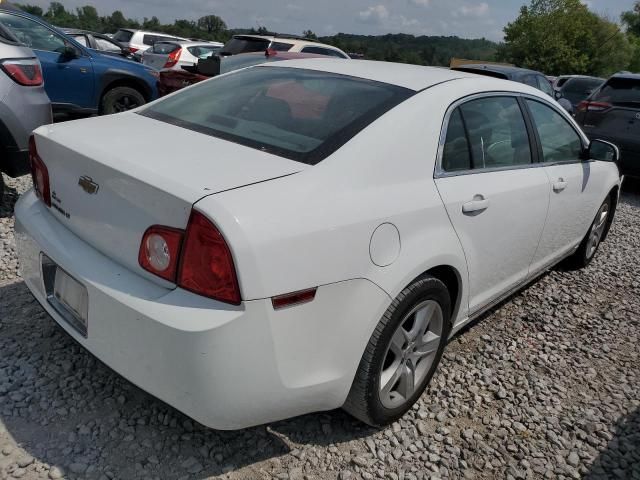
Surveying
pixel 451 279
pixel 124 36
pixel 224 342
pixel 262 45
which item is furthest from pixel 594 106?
pixel 124 36

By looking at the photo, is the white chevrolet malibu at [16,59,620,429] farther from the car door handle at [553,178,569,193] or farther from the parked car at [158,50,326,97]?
A: the parked car at [158,50,326,97]

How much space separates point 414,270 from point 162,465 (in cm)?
125

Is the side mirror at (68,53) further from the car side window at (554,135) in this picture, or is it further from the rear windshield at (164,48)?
the rear windshield at (164,48)

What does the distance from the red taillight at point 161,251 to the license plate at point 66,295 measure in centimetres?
31

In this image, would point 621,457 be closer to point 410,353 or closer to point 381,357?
point 410,353

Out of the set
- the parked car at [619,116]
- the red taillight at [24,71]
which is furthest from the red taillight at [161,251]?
the parked car at [619,116]

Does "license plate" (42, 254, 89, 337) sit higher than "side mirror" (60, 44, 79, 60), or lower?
lower

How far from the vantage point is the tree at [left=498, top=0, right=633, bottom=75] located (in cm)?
4666

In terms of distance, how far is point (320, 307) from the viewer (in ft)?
6.31

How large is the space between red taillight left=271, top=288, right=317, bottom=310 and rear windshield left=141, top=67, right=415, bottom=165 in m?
0.53

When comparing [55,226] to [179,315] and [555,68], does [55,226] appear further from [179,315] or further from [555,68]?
[555,68]

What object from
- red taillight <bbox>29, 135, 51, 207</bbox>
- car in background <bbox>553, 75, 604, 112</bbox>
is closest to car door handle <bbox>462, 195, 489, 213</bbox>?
red taillight <bbox>29, 135, 51, 207</bbox>

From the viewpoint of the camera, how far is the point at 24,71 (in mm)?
4242

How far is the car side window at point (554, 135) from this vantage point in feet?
11.4
